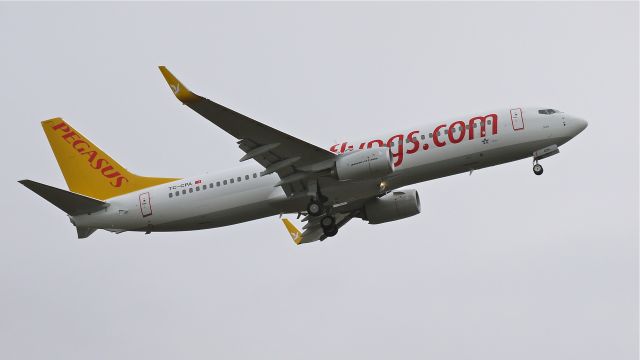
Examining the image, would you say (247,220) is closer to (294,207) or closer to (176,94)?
(294,207)

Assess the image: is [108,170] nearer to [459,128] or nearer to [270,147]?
[270,147]

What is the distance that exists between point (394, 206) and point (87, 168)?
15.6 m

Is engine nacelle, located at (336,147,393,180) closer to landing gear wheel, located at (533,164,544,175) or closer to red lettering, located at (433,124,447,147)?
red lettering, located at (433,124,447,147)

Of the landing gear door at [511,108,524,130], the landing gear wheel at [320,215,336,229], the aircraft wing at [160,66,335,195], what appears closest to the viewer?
the aircraft wing at [160,66,335,195]

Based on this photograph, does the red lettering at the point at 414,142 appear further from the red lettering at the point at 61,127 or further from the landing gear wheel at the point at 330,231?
the red lettering at the point at 61,127

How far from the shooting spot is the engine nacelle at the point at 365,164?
41.5 metres

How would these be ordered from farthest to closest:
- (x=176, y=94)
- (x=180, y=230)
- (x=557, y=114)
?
(x=180, y=230)
(x=557, y=114)
(x=176, y=94)

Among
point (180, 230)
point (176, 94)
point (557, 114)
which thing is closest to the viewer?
point (176, 94)

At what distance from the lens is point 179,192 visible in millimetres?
46000

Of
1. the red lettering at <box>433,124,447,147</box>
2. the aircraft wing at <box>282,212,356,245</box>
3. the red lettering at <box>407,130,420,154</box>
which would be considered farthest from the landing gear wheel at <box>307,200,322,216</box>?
the red lettering at <box>433,124,447,147</box>

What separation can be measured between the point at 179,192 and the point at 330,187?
7.41 metres

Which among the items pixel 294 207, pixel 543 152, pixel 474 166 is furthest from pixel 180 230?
pixel 543 152

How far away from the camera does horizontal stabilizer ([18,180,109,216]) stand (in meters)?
43.2

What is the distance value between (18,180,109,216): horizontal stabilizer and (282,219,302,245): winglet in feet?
35.3
